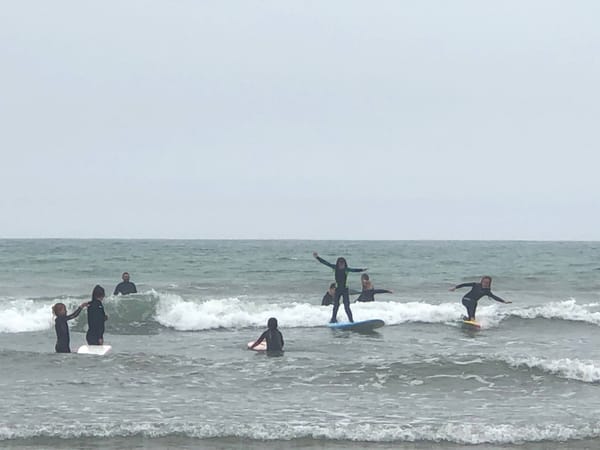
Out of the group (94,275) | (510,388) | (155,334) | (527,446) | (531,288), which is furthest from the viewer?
(94,275)

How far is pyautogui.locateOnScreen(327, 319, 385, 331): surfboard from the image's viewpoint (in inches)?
876

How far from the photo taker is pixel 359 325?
22.3 meters

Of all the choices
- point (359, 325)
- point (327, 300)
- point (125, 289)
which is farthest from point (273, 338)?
point (125, 289)

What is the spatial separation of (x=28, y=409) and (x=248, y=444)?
3.58m

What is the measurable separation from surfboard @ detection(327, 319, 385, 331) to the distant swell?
10956mm

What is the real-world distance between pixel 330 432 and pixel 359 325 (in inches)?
446

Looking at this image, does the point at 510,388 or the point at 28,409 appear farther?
the point at 510,388

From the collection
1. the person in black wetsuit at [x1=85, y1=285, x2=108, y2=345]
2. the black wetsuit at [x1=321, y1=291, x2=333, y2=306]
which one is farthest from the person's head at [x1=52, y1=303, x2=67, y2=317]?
the black wetsuit at [x1=321, y1=291, x2=333, y2=306]

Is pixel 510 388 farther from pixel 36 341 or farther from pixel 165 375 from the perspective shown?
pixel 36 341

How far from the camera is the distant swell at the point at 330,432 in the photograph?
1080 centimetres

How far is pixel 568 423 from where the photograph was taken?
458 inches

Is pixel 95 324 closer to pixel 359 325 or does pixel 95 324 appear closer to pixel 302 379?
pixel 302 379

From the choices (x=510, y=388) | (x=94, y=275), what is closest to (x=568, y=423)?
(x=510, y=388)

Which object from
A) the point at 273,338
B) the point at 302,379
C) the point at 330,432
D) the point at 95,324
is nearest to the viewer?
the point at 330,432
